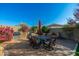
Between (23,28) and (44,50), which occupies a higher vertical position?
(23,28)

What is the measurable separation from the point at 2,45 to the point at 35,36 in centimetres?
30

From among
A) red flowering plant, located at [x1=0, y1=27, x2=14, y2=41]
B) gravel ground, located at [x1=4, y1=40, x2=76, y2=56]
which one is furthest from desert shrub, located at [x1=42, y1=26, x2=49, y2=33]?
red flowering plant, located at [x1=0, y1=27, x2=14, y2=41]

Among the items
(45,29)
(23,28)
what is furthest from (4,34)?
(45,29)

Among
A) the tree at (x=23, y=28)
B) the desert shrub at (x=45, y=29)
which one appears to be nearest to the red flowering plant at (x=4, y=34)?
the tree at (x=23, y=28)

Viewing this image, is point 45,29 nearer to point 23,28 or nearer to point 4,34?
point 23,28

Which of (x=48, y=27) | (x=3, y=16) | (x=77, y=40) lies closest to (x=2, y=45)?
(x=3, y=16)

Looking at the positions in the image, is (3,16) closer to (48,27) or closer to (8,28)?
(8,28)

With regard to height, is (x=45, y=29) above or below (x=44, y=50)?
above

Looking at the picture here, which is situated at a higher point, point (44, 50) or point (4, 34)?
point (4, 34)

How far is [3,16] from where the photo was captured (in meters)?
2.77

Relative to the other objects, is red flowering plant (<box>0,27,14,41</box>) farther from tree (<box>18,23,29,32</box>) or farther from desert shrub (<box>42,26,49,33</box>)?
desert shrub (<box>42,26,49,33</box>)

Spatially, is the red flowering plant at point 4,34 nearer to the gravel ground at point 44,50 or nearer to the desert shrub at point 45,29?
the gravel ground at point 44,50

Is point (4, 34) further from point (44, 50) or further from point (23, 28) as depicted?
point (44, 50)

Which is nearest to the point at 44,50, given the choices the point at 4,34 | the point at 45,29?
the point at 45,29
